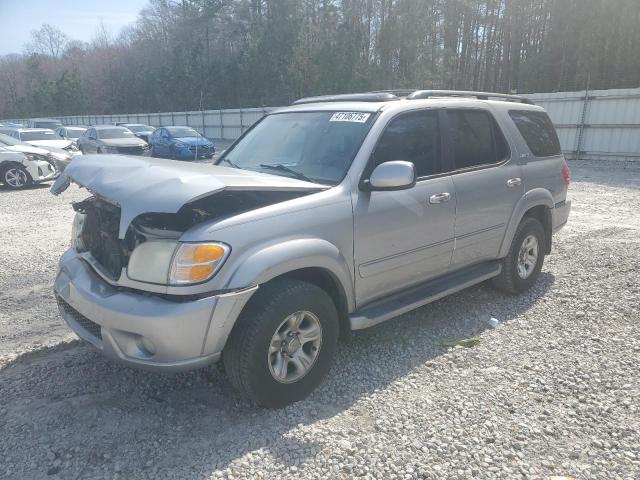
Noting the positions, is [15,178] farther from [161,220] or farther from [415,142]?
[415,142]

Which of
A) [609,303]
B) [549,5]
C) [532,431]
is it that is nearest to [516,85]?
[549,5]

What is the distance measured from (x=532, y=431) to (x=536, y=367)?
0.82m

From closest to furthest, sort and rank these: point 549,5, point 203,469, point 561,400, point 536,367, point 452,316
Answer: point 203,469 → point 561,400 → point 536,367 → point 452,316 → point 549,5

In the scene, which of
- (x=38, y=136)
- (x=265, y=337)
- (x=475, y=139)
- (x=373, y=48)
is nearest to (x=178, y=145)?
(x=38, y=136)

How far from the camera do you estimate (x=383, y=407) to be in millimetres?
3225

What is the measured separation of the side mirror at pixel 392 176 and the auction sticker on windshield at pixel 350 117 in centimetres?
56

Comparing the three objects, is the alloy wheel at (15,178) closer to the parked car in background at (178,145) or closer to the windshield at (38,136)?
the parked car in background at (178,145)

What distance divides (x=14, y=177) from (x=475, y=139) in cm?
1241

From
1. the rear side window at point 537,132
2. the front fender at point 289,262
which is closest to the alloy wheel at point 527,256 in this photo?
the rear side window at point 537,132

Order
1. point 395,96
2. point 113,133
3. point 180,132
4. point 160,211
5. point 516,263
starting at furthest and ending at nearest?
1. point 180,132
2. point 113,133
3. point 516,263
4. point 395,96
5. point 160,211

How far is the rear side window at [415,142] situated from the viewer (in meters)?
3.71

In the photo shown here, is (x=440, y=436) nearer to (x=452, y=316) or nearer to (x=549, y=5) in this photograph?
(x=452, y=316)

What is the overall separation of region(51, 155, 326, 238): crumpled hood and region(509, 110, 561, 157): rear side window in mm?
2743

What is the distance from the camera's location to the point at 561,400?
3279 mm
